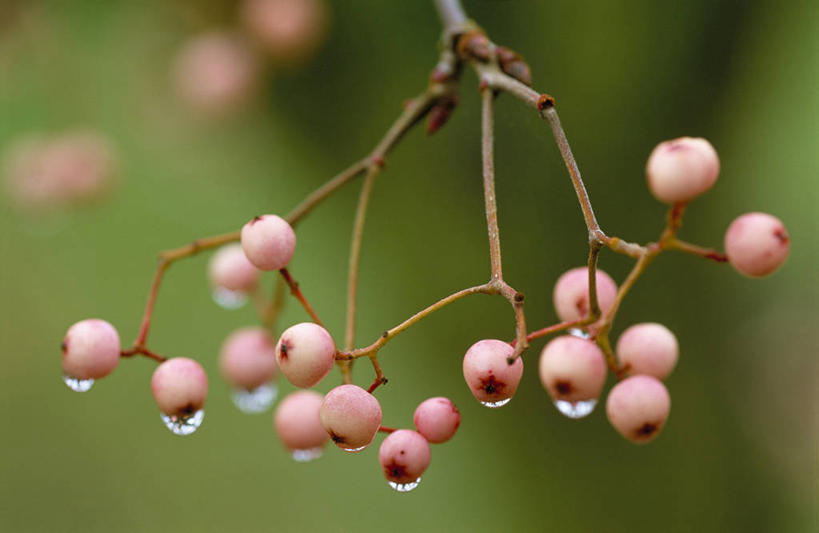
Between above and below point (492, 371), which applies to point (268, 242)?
above

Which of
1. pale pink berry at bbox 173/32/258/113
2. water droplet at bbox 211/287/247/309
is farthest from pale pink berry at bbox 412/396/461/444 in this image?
pale pink berry at bbox 173/32/258/113

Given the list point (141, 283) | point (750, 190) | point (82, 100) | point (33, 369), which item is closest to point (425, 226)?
point (750, 190)

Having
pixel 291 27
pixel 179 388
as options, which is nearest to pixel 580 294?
Result: pixel 179 388

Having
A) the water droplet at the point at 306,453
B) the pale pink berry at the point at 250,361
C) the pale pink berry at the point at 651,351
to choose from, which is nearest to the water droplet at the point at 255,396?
the pale pink berry at the point at 250,361

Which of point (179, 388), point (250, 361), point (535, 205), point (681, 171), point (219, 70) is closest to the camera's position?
point (681, 171)

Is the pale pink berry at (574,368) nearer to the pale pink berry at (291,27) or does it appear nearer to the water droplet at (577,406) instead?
the water droplet at (577,406)

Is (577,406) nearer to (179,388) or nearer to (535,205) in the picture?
(179,388)

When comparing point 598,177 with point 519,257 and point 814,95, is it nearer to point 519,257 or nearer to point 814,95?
point 519,257
